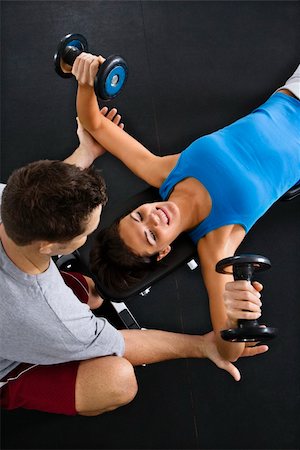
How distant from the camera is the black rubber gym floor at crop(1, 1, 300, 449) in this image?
6.25 ft

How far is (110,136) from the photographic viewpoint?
1.93 meters

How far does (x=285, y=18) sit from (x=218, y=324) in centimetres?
149

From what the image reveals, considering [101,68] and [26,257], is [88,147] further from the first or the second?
[26,257]

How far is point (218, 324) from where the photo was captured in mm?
1662

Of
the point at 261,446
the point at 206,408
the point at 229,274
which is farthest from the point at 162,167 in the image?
the point at 261,446

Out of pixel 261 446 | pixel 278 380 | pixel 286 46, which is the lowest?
pixel 261 446

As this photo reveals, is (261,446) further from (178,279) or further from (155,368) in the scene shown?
(178,279)

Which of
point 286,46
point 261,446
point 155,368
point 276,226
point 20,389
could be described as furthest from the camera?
point 286,46

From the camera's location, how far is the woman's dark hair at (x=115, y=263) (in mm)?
1677

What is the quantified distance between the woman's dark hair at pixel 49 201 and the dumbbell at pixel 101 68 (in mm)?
604

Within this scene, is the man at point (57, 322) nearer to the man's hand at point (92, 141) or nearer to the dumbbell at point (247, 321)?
the dumbbell at point (247, 321)

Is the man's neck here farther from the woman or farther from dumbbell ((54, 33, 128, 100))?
dumbbell ((54, 33, 128, 100))

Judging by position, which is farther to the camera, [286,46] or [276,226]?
[286,46]

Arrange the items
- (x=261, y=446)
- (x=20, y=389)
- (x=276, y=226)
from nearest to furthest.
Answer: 1. (x=20, y=389)
2. (x=261, y=446)
3. (x=276, y=226)
